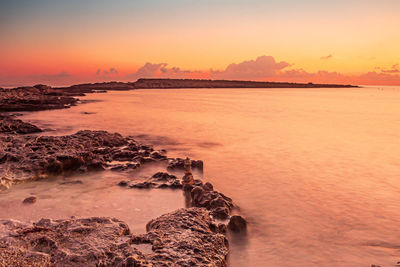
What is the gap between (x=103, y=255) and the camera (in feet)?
7.63

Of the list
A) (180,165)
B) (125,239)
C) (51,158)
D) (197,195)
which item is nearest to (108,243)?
(125,239)

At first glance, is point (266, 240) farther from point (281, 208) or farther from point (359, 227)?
point (359, 227)

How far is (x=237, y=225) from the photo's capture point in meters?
3.43

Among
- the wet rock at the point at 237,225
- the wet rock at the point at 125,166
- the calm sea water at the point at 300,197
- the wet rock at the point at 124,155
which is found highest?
the wet rock at the point at 124,155

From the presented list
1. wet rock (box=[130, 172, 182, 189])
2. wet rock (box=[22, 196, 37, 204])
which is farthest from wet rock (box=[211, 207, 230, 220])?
wet rock (box=[22, 196, 37, 204])

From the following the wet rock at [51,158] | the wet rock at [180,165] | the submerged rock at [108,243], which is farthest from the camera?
the wet rock at [180,165]

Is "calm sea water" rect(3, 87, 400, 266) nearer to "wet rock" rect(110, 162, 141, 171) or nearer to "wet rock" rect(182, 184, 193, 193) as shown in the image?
"wet rock" rect(182, 184, 193, 193)

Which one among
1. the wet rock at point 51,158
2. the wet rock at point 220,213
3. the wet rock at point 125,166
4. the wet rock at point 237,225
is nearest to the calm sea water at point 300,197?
the wet rock at point 237,225

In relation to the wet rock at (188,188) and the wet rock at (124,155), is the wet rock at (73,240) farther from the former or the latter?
the wet rock at (124,155)

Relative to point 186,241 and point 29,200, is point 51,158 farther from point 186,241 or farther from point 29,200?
point 186,241

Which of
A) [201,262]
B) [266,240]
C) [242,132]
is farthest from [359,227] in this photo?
[242,132]

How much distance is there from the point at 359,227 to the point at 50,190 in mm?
4521

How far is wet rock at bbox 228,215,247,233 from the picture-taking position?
11.2 feet

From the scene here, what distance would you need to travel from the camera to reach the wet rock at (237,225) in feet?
11.2
